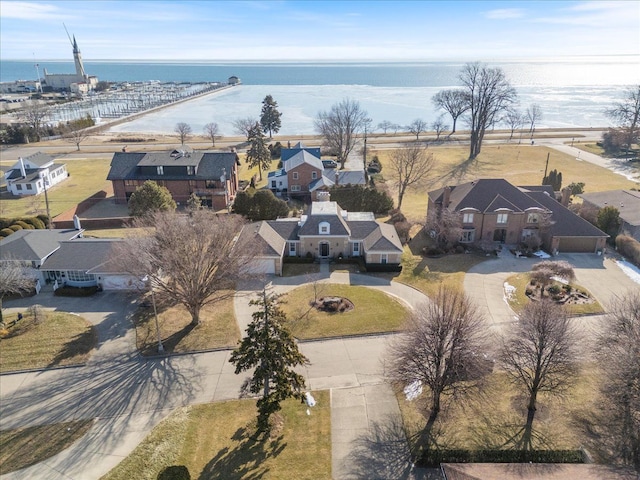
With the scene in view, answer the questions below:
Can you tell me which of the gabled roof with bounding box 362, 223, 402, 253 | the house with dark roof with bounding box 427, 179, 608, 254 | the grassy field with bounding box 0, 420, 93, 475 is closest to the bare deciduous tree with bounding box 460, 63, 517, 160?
the house with dark roof with bounding box 427, 179, 608, 254

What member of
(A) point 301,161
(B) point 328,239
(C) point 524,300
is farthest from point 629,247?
(A) point 301,161

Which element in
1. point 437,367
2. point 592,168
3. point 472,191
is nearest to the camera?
point 437,367

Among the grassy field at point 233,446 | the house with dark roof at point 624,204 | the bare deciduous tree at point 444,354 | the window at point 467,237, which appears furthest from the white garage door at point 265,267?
the house with dark roof at point 624,204

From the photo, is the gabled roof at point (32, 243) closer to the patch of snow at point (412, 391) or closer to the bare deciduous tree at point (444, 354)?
the patch of snow at point (412, 391)

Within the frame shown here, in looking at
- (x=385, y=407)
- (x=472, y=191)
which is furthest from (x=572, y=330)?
(x=472, y=191)

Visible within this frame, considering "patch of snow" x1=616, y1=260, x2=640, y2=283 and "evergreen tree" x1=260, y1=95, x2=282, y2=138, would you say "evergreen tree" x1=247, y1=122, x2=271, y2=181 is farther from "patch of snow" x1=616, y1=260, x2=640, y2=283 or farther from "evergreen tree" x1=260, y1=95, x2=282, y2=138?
"patch of snow" x1=616, y1=260, x2=640, y2=283


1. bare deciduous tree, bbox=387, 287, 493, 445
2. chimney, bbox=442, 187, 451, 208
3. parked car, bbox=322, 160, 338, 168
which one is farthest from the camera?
parked car, bbox=322, 160, 338, 168

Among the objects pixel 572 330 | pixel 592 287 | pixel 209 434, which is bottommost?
pixel 209 434

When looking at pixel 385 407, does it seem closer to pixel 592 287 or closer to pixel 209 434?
pixel 209 434
